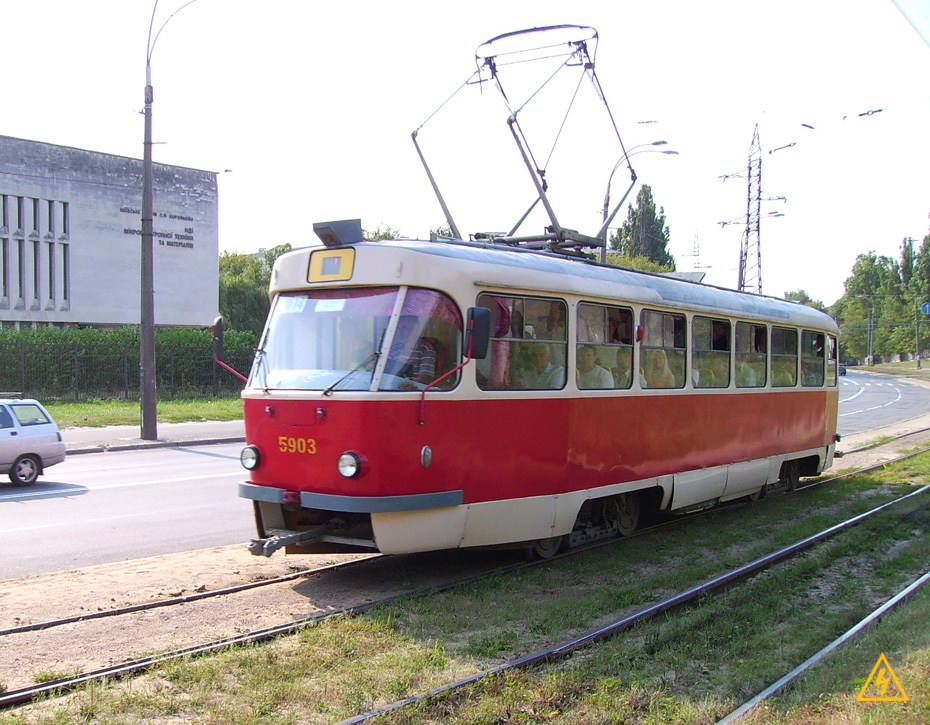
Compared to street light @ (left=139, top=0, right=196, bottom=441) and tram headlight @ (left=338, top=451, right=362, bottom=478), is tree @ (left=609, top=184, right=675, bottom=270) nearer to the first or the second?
street light @ (left=139, top=0, right=196, bottom=441)

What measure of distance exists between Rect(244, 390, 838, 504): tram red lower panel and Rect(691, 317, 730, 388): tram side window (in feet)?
2.33

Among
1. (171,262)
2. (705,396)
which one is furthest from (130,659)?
(171,262)

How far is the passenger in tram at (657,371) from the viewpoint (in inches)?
366

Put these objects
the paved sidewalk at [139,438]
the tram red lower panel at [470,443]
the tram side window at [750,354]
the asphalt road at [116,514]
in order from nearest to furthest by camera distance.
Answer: the tram red lower panel at [470,443] < the asphalt road at [116,514] < the tram side window at [750,354] < the paved sidewalk at [139,438]

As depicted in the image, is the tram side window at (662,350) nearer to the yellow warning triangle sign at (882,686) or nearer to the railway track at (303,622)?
the railway track at (303,622)

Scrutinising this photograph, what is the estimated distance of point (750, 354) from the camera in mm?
11555

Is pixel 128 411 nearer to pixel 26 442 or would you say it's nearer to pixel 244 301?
pixel 26 442

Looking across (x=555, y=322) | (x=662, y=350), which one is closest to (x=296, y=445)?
(x=555, y=322)

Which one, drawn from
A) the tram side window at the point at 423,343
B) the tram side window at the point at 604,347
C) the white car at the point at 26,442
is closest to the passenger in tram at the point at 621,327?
the tram side window at the point at 604,347

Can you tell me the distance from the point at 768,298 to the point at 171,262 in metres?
34.9

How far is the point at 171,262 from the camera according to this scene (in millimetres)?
42375

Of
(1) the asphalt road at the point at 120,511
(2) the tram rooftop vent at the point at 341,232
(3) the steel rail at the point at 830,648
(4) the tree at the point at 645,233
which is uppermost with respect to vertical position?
(4) the tree at the point at 645,233

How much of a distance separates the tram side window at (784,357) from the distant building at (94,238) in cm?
3160

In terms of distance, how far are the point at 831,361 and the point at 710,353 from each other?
16.0 ft
